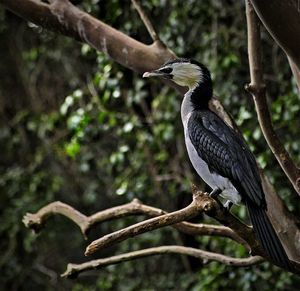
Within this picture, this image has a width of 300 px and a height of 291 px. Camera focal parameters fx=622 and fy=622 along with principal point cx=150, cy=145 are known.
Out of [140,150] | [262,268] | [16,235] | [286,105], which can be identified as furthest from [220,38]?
[16,235]

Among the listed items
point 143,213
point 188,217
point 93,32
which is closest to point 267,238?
point 188,217

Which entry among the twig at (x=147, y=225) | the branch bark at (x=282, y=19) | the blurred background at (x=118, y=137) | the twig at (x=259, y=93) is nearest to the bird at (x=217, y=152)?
the twig at (x=259, y=93)

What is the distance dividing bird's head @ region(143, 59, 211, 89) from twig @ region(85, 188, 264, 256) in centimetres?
57

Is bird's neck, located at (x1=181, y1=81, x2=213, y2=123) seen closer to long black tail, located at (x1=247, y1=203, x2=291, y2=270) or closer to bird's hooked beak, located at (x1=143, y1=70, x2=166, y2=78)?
bird's hooked beak, located at (x1=143, y1=70, x2=166, y2=78)

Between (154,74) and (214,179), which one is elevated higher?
(154,74)

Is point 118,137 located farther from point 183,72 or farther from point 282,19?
point 282,19

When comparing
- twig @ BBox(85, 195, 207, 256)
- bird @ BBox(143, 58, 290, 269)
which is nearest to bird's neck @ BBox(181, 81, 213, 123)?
bird @ BBox(143, 58, 290, 269)

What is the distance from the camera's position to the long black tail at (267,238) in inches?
62.0

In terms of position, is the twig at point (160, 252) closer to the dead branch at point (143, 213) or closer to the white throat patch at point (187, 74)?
the dead branch at point (143, 213)

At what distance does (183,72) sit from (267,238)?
660mm

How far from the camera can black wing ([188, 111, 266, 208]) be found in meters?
1.78

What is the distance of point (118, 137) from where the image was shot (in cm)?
402

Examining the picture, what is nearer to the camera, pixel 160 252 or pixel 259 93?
pixel 259 93

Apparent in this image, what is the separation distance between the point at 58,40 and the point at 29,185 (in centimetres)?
102
